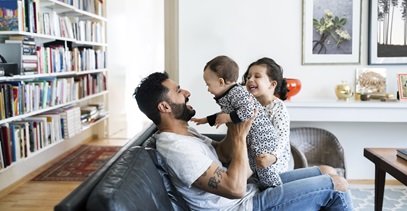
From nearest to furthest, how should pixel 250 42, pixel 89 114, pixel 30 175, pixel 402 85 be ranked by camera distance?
pixel 402 85 < pixel 250 42 < pixel 30 175 < pixel 89 114

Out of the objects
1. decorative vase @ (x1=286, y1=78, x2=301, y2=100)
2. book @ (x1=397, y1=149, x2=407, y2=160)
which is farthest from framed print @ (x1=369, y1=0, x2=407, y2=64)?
book @ (x1=397, y1=149, x2=407, y2=160)

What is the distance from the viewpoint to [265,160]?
1886mm

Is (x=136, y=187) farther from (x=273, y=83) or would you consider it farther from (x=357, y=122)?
Result: (x=357, y=122)

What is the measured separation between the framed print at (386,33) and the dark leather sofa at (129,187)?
260cm

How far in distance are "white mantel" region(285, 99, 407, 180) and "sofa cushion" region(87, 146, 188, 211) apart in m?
1.93

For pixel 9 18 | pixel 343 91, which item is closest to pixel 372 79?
pixel 343 91

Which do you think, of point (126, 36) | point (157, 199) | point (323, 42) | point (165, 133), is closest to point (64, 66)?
point (126, 36)

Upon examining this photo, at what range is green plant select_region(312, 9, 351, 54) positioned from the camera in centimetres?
365

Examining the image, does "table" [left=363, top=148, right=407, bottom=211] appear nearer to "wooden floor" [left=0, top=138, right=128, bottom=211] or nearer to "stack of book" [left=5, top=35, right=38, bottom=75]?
"wooden floor" [left=0, top=138, right=128, bottom=211]

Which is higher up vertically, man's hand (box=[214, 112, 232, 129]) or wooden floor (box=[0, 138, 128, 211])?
man's hand (box=[214, 112, 232, 129])

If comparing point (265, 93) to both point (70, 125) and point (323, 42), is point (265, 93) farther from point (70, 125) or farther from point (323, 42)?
point (70, 125)

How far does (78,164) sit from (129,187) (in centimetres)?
365

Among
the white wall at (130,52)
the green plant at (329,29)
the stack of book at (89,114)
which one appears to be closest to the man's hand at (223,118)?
the green plant at (329,29)

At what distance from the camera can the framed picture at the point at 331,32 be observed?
12.0 feet
